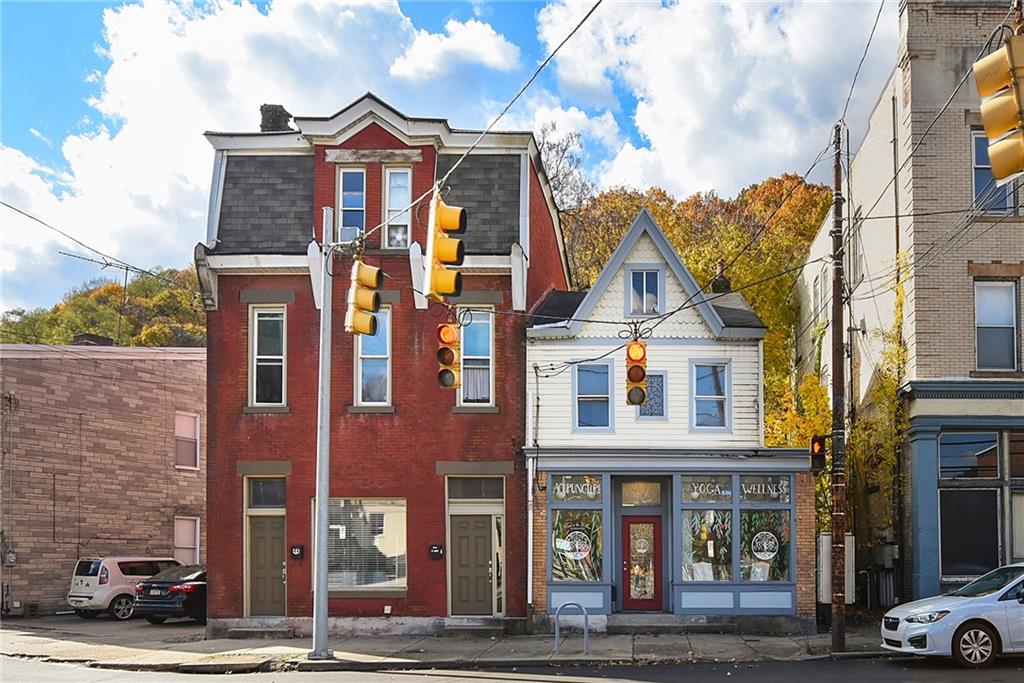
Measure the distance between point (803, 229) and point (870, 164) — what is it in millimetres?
20586

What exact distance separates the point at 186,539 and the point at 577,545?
16663mm

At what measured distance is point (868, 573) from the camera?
86.7 ft

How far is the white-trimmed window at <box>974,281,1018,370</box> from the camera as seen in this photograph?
24.2 metres

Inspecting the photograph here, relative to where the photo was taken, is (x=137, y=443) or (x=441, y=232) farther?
(x=137, y=443)

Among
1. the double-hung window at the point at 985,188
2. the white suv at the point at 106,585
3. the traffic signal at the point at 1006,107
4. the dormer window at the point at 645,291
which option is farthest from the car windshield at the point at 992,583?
the white suv at the point at 106,585

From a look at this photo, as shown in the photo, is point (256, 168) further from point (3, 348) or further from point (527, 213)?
point (3, 348)

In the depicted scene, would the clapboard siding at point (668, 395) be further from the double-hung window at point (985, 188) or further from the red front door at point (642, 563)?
the double-hung window at point (985, 188)

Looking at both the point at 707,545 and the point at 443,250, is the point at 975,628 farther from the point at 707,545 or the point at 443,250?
the point at 443,250

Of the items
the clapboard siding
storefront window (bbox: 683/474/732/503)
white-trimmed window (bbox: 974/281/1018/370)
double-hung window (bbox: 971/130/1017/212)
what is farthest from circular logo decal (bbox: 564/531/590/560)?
double-hung window (bbox: 971/130/1017/212)

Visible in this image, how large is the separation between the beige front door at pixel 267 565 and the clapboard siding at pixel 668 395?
6.22 metres

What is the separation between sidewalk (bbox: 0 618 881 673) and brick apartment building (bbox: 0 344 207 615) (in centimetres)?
610

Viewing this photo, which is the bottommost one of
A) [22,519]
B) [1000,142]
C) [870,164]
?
[22,519]

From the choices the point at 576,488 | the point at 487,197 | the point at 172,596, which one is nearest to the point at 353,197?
the point at 487,197

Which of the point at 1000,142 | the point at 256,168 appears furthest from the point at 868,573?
the point at 1000,142
